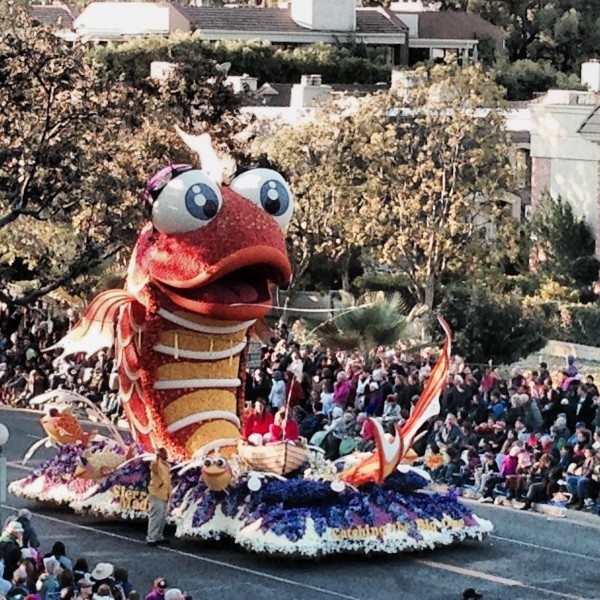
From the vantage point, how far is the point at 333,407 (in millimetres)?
36531

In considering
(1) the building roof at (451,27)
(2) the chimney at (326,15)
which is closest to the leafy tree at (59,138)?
(2) the chimney at (326,15)

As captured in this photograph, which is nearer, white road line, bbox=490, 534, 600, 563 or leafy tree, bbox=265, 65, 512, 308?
white road line, bbox=490, 534, 600, 563

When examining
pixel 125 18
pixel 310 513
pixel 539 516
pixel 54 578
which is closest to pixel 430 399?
pixel 310 513

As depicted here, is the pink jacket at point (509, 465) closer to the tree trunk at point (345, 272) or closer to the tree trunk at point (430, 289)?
the tree trunk at point (430, 289)

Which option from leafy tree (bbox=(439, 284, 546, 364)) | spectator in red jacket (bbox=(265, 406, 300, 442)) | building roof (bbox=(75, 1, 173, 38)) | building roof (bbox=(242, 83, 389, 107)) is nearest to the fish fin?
spectator in red jacket (bbox=(265, 406, 300, 442))

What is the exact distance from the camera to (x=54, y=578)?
23094mm

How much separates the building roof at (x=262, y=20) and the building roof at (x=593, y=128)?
1592 inches

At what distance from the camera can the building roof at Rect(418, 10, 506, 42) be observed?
104500mm

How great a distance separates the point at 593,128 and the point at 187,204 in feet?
101

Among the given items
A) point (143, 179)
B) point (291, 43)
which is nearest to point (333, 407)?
point (143, 179)

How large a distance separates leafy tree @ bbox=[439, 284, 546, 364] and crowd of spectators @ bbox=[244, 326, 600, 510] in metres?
5.18

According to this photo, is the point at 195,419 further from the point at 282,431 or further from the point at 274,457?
the point at 274,457

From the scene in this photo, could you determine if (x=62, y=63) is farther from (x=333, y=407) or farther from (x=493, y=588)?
A: (x=493, y=588)

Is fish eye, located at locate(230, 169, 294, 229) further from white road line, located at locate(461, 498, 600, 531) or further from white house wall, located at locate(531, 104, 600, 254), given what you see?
white house wall, located at locate(531, 104, 600, 254)
